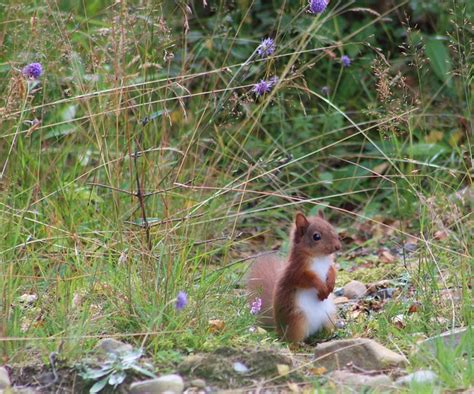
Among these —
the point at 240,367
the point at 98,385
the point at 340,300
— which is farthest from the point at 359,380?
the point at 340,300

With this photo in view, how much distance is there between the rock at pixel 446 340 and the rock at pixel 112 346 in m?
1.11

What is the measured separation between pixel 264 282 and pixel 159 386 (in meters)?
1.42

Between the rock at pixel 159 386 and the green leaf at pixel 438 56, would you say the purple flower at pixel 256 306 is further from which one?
the green leaf at pixel 438 56

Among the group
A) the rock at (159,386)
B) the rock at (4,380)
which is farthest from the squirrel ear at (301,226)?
the rock at (4,380)

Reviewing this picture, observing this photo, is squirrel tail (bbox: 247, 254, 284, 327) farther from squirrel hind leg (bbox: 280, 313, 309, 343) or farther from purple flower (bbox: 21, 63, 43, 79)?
purple flower (bbox: 21, 63, 43, 79)

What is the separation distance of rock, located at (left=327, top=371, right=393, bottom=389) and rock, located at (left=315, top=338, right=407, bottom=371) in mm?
107

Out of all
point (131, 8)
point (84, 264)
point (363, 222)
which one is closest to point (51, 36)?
point (131, 8)

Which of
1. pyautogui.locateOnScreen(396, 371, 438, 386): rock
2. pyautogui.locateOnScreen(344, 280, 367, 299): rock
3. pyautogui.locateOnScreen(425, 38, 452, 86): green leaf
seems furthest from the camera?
pyautogui.locateOnScreen(425, 38, 452, 86): green leaf

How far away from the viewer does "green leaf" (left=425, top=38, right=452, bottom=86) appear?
26.1 feet

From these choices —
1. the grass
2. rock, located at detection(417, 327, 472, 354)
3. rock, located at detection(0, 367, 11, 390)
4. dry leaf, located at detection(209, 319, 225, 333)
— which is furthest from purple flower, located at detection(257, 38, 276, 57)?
rock, located at detection(0, 367, 11, 390)

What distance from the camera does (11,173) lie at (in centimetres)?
557

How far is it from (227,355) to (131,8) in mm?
2049

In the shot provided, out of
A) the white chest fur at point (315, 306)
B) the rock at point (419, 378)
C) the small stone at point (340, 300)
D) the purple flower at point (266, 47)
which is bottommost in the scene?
the small stone at point (340, 300)

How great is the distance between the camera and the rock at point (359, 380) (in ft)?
13.0
